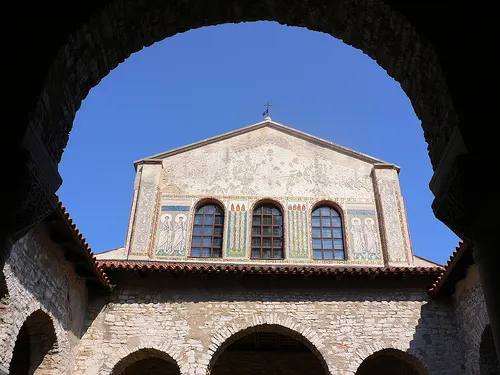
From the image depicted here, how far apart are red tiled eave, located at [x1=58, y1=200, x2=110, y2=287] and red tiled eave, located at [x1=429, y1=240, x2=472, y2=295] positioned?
688 centimetres

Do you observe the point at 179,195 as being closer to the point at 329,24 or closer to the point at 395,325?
the point at 395,325

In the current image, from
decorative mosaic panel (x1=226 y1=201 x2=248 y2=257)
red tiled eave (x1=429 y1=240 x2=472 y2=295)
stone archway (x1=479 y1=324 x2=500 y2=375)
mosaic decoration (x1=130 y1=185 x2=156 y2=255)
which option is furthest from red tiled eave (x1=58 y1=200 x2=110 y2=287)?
stone archway (x1=479 y1=324 x2=500 y2=375)

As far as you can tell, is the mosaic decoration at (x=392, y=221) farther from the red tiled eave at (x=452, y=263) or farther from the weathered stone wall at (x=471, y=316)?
the weathered stone wall at (x=471, y=316)

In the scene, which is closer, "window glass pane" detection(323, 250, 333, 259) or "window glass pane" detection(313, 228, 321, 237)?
"window glass pane" detection(323, 250, 333, 259)

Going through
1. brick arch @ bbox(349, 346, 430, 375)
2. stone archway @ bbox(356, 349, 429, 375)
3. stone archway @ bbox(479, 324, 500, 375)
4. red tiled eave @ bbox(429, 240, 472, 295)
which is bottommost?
stone archway @ bbox(479, 324, 500, 375)

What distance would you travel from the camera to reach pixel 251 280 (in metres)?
10.8

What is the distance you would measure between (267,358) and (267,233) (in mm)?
3262

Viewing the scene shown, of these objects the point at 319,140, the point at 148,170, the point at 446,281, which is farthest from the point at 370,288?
the point at 148,170

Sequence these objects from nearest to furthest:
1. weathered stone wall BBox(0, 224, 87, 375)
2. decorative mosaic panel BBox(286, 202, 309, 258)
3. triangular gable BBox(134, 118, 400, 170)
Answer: weathered stone wall BBox(0, 224, 87, 375)
decorative mosaic panel BBox(286, 202, 309, 258)
triangular gable BBox(134, 118, 400, 170)

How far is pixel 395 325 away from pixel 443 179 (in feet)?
25.6

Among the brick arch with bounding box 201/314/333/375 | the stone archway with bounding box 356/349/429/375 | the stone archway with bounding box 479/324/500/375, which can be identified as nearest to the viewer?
the stone archway with bounding box 479/324/500/375

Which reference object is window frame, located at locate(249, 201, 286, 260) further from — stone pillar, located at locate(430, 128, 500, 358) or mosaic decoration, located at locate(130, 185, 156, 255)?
stone pillar, located at locate(430, 128, 500, 358)

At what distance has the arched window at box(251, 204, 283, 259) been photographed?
13.0 metres

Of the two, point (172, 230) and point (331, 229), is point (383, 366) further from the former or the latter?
point (172, 230)
